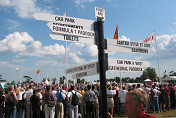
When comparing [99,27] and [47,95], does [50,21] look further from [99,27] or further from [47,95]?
[47,95]

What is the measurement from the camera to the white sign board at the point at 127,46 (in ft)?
12.2

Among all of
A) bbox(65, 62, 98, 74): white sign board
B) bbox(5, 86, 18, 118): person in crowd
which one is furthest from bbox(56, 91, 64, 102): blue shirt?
bbox(65, 62, 98, 74): white sign board

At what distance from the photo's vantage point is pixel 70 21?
3.81 metres

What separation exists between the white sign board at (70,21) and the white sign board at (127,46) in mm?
551

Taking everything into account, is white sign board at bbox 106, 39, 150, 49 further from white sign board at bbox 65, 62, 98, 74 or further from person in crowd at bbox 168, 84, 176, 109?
person in crowd at bbox 168, 84, 176, 109

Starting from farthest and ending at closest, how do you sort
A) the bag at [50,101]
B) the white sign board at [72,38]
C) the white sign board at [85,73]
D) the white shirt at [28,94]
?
the white shirt at [28,94] < the bag at [50,101] < the white sign board at [72,38] < the white sign board at [85,73]

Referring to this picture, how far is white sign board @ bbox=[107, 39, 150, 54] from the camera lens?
12.2 ft

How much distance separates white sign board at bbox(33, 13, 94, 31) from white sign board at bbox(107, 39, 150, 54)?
55cm

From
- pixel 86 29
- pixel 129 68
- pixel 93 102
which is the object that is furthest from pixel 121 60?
pixel 93 102

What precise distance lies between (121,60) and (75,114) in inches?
251

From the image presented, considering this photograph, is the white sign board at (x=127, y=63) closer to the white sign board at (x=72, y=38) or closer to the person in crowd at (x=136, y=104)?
the white sign board at (x=72, y=38)

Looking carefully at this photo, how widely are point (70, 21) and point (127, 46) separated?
1.47m

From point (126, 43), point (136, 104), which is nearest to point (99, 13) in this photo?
point (126, 43)

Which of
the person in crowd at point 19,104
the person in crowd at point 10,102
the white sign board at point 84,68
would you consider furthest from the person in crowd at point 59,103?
the white sign board at point 84,68
